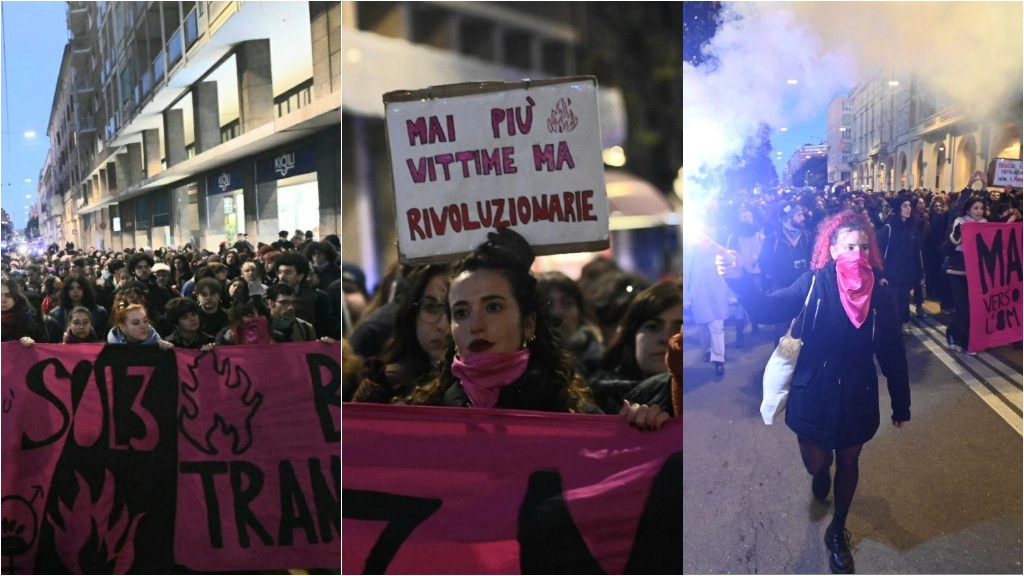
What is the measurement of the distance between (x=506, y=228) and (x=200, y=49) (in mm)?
1254

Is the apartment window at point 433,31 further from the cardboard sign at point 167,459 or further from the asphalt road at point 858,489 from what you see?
the asphalt road at point 858,489

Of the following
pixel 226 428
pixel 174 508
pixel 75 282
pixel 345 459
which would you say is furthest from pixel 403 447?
pixel 75 282

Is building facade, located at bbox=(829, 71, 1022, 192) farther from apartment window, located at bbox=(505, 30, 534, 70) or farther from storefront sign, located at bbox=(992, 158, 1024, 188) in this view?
apartment window, located at bbox=(505, 30, 534, 70)

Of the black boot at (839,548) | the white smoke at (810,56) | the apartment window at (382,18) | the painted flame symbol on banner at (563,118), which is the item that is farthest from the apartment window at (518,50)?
the black boot at (839,548)

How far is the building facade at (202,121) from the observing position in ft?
8.39

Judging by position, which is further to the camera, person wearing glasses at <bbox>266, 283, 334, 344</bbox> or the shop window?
the shop window

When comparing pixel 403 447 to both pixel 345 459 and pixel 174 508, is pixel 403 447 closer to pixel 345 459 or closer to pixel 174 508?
pixel 345 459

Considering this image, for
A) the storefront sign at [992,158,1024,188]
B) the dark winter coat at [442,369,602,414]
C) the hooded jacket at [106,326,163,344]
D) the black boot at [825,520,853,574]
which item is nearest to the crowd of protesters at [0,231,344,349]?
the hooded jacket at [106,326,163,344]

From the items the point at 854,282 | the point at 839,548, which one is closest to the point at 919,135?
the point at 854,282

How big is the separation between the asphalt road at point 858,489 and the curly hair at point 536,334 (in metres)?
0.39

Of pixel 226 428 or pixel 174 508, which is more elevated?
pixel 226 428

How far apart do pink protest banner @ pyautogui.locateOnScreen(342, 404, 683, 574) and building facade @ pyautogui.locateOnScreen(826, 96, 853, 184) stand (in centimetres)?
96

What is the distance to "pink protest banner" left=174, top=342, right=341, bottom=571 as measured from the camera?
2.68m

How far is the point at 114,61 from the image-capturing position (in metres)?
2.75
